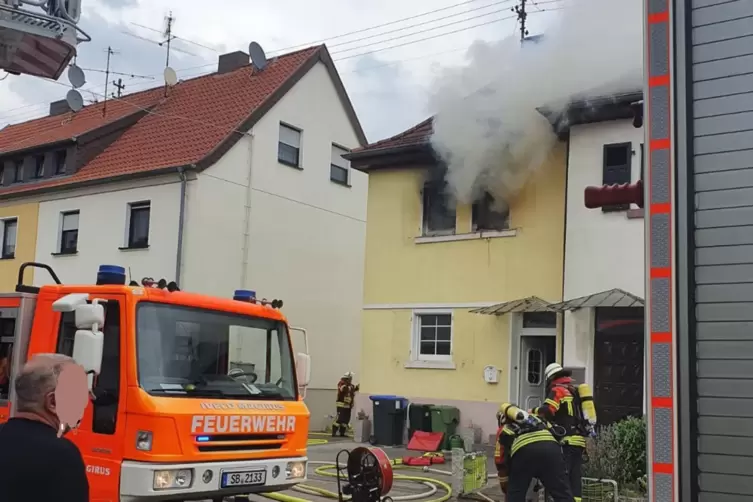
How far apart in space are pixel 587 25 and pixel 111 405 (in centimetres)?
1141

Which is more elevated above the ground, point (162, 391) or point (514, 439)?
point (162, 391)

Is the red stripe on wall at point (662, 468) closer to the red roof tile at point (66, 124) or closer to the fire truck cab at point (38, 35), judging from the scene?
the fire truck cab at point (38, 35)

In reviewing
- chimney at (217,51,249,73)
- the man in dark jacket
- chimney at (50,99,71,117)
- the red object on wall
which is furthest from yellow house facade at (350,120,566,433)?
chimney at (50,99,71,117)

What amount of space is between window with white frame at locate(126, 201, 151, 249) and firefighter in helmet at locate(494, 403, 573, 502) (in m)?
15.0

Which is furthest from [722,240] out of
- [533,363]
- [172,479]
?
[533,363]

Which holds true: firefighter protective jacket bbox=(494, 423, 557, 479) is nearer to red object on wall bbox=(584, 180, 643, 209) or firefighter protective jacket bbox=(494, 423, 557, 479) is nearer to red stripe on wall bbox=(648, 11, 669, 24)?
red object on wall bbox=(584, 180, 643, 209)

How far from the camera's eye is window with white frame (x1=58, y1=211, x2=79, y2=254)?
22188mm

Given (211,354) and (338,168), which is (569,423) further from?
(338,168)

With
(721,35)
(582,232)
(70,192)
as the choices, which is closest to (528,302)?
(582,232)

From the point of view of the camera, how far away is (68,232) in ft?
73.5

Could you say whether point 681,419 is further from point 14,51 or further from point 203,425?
point 14,51

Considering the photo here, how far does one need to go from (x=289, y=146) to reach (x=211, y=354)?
15.3 m

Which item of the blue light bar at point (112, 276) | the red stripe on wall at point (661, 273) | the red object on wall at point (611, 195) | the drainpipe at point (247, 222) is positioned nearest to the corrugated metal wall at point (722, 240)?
the red stripe on wall at point (661, 273)

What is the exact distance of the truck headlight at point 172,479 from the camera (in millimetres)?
6504
